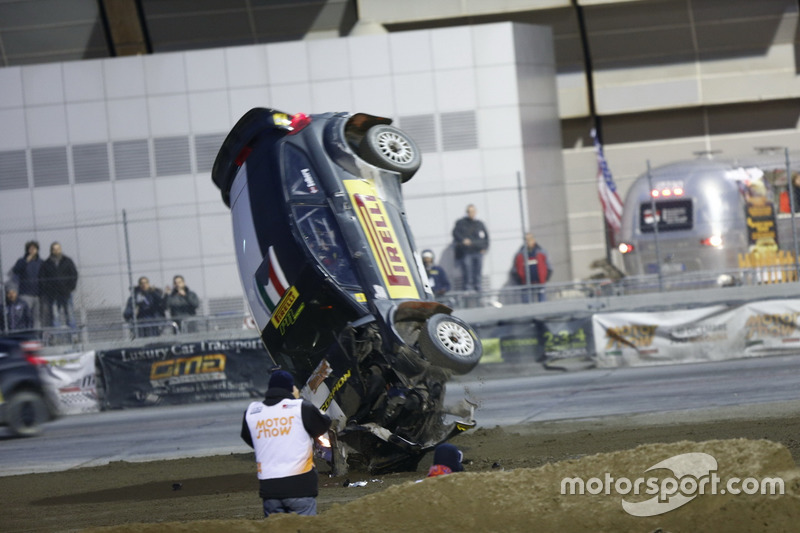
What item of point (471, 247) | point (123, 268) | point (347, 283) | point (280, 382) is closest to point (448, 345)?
point (347, 283)

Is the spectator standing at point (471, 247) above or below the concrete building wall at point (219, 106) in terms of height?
below

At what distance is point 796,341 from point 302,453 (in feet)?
43.0

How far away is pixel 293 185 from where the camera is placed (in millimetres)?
10148

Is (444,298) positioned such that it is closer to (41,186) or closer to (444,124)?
(444,124)

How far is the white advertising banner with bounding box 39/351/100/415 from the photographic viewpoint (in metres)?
19.6

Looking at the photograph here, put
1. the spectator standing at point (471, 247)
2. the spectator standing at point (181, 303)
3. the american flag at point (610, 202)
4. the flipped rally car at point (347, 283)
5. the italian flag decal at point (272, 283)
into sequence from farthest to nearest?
1. the american flag at point (610, 202)
2. the spectator standing at point (471, 247)
3. the spectator standing at point (181, 303)
4. the italian flag decal at point (272, 283)
5. the flipped rally car at point (347, 283)

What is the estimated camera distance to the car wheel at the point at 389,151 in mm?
10289

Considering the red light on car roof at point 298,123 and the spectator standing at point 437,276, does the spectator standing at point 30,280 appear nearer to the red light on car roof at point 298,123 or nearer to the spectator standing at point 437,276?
the spectator standing at point 437,276

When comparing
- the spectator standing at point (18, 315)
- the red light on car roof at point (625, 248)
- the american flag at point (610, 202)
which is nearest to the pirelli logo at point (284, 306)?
the spectator standing at point (18, 315)

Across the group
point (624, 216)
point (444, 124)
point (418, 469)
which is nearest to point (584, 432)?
point (418, 469)

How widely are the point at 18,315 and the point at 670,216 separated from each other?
1343cm

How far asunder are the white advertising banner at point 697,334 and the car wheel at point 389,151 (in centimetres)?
863

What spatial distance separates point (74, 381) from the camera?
19672mm

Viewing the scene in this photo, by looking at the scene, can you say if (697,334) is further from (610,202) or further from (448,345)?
(448,345)
